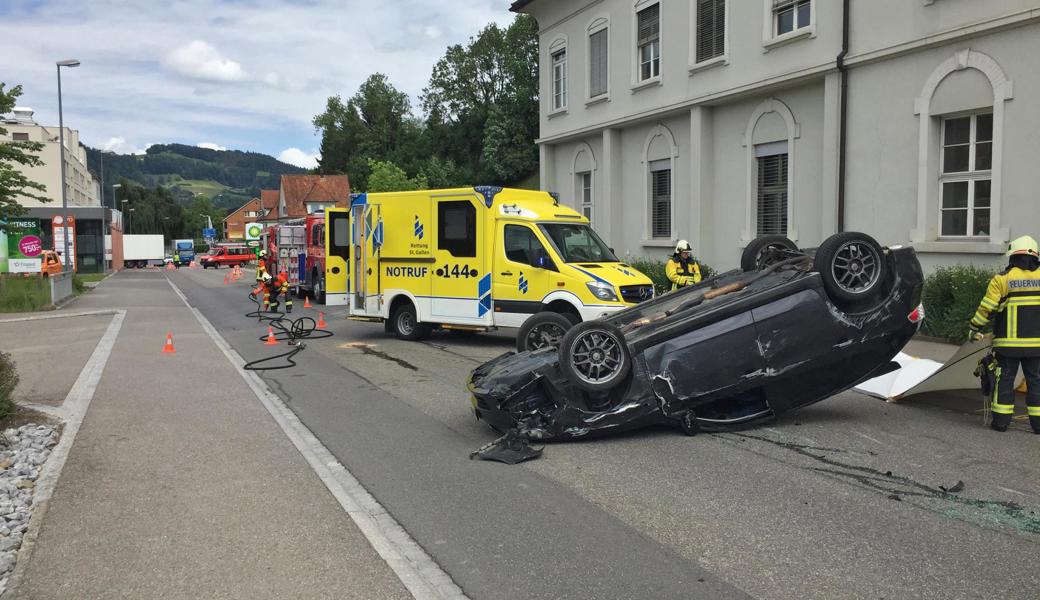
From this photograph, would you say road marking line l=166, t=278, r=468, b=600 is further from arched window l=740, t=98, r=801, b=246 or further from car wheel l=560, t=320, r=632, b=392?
arched window l=740, t=98, r=801, b=246

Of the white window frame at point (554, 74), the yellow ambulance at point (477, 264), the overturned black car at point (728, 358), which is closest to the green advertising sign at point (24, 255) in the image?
the white window frame at point (554, 74)

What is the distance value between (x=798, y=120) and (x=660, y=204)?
5.39 m

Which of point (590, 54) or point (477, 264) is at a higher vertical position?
point (590, 54)

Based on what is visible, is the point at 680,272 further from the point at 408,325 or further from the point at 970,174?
the point at 408,325

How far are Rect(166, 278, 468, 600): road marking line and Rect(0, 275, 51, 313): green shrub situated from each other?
1816 centimetres

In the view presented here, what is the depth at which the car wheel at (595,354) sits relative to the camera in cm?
693

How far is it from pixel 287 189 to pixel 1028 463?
101923 millimetres

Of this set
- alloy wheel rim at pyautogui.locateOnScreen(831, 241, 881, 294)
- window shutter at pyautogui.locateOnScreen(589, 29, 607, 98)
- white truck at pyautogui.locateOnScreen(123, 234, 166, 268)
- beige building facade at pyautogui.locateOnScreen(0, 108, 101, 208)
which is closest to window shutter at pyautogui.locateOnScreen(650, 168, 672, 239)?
window shutter at pyautogui.locateOnScreen(589, 29, 607, 98)

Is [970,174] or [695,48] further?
[695,48]

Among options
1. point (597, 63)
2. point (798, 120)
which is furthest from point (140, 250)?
point (798, 120)

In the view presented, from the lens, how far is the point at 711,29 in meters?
18.9

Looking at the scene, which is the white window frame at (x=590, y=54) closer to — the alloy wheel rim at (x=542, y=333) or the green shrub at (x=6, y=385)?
the alloy wheel rim at (x=542, y=333)

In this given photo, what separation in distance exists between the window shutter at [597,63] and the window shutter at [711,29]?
4282 mm

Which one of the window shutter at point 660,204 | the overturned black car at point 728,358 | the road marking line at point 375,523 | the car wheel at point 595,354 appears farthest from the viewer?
the window shutter at point 660,204
